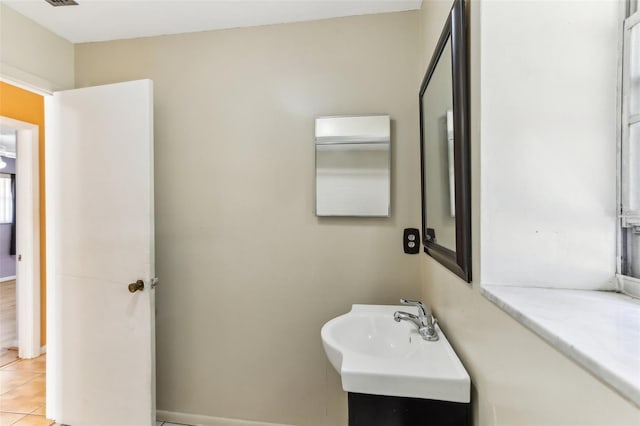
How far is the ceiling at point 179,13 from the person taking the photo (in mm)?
1530

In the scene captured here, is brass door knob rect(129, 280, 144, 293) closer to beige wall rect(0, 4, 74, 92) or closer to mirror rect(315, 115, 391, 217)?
mirror rect(315, 115, 391, 217)

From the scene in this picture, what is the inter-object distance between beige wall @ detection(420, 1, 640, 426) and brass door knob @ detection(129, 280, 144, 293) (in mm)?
1562

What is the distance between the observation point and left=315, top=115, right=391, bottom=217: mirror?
5.14 ft

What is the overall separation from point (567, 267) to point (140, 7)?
86.6 inches

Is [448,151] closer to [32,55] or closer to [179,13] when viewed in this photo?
[179,13]

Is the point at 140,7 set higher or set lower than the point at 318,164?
higher

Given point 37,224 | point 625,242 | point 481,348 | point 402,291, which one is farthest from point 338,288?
point 37,224

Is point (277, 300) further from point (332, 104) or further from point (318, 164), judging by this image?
point (332, 104)

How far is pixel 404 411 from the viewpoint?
86 centimetres

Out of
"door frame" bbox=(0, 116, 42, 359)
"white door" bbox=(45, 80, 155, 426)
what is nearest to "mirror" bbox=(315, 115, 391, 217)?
"white door" bbox=(45, 80, 155, 426)

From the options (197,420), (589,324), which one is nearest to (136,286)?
(197,420)

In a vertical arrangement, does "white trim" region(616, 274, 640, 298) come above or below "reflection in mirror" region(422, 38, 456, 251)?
below

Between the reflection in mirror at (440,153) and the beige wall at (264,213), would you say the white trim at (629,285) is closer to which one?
the reflection in mirror at (440,153)

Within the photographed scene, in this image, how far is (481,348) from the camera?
30.1 inches
